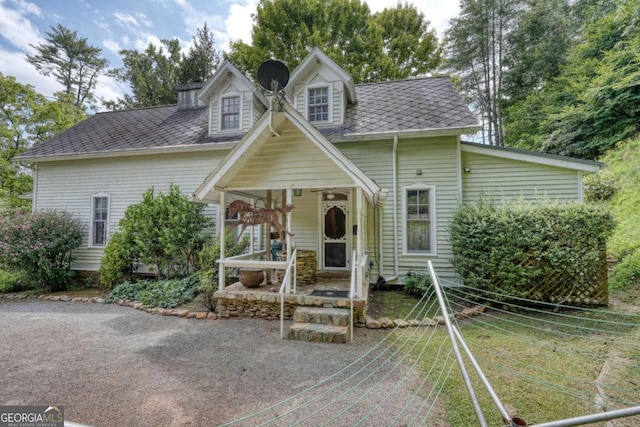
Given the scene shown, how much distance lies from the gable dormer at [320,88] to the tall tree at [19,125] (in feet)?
50.5

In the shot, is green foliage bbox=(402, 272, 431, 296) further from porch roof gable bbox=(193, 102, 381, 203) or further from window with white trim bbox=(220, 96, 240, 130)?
window with white trim bbox=(220, 96, 240, 130)

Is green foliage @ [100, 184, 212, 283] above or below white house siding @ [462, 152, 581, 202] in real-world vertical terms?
below

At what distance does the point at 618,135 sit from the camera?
39.2ft

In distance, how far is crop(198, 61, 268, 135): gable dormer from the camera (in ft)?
30.7

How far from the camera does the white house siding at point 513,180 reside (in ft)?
24.1

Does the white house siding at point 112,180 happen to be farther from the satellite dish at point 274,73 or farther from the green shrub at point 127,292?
the satellite dish at point 274,73

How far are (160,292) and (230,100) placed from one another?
665 cm

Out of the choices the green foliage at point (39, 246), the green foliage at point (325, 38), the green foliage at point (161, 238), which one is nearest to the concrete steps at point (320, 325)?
the green foliage at point (161, 238)

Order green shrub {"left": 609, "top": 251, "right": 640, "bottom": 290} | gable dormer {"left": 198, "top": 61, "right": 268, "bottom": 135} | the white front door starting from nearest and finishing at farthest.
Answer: green shrub {"left": 609, "top": 251, "right": 640, "bottom": 290} → the white front door → gable dormer {"left": 198, "top": 61, "right": 268, "bottom": 135}

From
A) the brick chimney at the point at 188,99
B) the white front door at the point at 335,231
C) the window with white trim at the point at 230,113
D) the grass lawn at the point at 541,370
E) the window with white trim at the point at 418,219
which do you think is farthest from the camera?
the brick chimney at the point at 188,99

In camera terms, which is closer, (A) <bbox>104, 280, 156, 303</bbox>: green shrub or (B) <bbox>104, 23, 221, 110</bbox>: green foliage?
(A) <bbox>104, 280, 156, 303</bbox>: green shrub

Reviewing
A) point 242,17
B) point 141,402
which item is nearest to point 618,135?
point 141,402

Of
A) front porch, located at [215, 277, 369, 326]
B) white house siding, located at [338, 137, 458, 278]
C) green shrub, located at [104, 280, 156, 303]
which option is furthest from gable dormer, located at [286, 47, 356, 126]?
green shrub, located at [104, 280, 156, 303]

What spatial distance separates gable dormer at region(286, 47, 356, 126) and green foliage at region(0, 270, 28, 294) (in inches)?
427
